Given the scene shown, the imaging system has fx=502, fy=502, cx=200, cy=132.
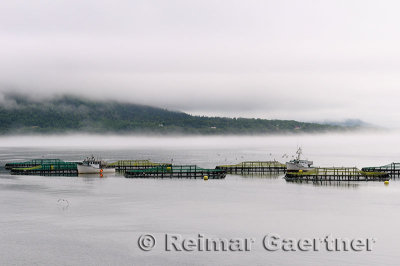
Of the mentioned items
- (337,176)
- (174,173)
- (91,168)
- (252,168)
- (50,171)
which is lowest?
(337,176)

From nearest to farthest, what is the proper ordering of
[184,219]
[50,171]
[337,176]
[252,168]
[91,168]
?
[184,219], [337,176], [91,168], [50,171], [252,168]

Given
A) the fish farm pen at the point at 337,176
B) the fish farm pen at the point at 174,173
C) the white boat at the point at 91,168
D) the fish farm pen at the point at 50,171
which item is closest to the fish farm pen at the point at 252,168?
the fish farm pen at the point at 174,173

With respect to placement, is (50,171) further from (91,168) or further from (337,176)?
(337,176)

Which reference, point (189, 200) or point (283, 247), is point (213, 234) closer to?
point (283, 247)

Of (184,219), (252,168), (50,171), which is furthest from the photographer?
(252,168)

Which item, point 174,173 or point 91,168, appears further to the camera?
point 91,168

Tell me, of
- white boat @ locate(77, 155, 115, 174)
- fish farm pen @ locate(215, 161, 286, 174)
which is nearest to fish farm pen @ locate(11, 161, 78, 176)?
white boat @ locate(77, 155, 115, 174)

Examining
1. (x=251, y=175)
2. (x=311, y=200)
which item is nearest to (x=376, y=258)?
(x=311, y=200)

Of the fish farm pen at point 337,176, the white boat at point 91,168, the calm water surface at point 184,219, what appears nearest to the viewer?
the calm water surface at point 184,219

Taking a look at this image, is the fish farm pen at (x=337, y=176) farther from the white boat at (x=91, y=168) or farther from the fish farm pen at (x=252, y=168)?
the white boat at (x=91, y=168)

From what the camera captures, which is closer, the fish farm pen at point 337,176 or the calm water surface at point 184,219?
the calm water surface at point 184,219

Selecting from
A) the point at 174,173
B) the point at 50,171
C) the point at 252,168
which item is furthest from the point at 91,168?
the point at 252,168

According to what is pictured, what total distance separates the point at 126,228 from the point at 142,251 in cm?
998

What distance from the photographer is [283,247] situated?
52.5 meters
